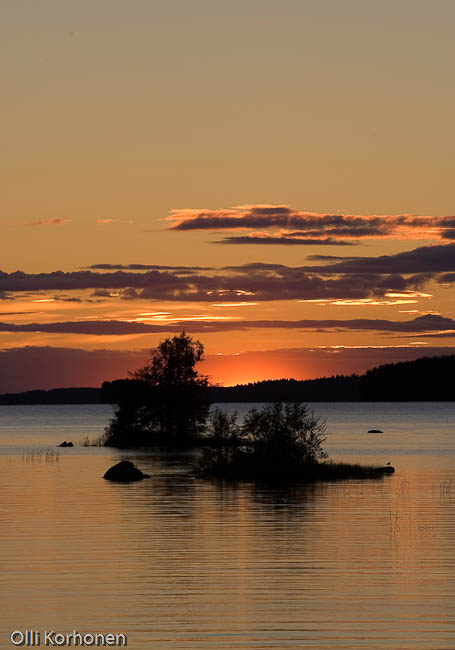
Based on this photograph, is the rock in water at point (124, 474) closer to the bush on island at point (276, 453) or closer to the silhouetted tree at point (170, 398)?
the bush on island at point (276, 453)

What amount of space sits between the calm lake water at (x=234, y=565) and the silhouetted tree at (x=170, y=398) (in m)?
58.4

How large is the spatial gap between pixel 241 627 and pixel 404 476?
182 feet

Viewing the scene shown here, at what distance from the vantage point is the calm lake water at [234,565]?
2736 centimetres

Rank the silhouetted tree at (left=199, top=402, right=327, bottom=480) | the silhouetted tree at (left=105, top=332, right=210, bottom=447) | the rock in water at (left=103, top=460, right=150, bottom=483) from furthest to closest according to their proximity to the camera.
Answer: the silhouetted tree at (left=105, top=332, right=210, bottom=447)
the silhouetted tree at (left=199, top=402, right=327, bottom=480)
the rock in water at (left=103, top=460, right=150, bottom=483)

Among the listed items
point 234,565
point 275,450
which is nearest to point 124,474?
point 275,450

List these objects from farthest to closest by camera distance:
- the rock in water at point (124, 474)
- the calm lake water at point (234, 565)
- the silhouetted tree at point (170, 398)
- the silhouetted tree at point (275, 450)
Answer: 1. the silhouetted tree at point (170, 398)
2. the silhouetted tree at point (275, 450)
3. the rock in water at point (124, 474)
4. the calm lake water at point (234, 565)

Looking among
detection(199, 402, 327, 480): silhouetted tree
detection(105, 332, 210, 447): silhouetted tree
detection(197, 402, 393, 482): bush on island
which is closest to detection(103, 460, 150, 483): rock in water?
detection(197, 402, 393, 482): bush on island

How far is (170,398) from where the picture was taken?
421 ft

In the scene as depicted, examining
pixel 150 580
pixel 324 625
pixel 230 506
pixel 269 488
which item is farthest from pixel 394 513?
pixel 324 625

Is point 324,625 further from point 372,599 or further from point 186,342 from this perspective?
point 186,342

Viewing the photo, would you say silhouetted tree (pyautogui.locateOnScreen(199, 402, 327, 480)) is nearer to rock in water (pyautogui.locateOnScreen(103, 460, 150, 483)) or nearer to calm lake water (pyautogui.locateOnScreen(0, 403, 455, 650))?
rock in water (pyautogui.locateOnScreen(103, 460, 150, 483))

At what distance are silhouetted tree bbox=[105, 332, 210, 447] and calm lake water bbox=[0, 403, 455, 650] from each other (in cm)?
5840

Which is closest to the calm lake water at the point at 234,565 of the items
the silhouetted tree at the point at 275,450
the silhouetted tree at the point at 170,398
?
the silhouetted tree at the point at 275,450

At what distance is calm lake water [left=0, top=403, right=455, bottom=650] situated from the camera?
1077 inches
